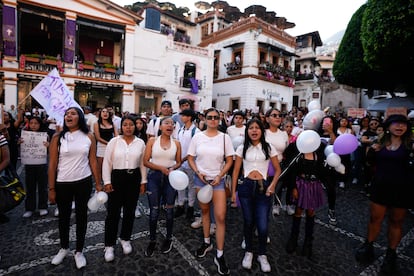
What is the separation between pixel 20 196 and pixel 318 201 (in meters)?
4.10

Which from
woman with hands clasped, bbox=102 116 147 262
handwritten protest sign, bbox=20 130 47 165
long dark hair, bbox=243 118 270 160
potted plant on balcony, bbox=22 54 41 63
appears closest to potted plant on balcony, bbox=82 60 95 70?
potted plant on balcony, bbox=22 54 41 63

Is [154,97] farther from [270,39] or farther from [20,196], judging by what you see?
[20,196]

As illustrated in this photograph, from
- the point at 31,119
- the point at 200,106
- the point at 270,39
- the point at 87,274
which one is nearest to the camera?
the point at 87,274

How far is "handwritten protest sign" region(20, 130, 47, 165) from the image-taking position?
14.0 ft

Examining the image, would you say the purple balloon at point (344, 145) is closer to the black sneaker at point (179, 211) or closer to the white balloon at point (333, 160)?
the white balloon at point (333, 160)

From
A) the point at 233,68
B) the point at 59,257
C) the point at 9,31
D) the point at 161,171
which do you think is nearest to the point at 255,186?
the point at 161,171

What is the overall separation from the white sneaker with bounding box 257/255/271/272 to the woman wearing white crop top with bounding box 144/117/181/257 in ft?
4.31

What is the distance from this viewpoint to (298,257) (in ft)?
11.3

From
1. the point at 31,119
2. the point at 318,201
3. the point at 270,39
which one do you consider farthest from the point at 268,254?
the point at 270,39

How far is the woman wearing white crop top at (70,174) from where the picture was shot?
302cm

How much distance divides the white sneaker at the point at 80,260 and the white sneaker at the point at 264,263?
7.61ft

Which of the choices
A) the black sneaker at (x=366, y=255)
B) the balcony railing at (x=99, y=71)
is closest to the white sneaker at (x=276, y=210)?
the black sneaker at (x=366, y=255)

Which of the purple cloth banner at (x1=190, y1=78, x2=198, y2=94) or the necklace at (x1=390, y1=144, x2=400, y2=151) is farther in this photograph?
the purple cloth banner at (x1=190, y1=78, x2=198, y2=94)

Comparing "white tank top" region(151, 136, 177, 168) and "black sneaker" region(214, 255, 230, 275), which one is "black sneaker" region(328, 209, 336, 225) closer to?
"black sneaker" region(214, 255, 230, 275)
